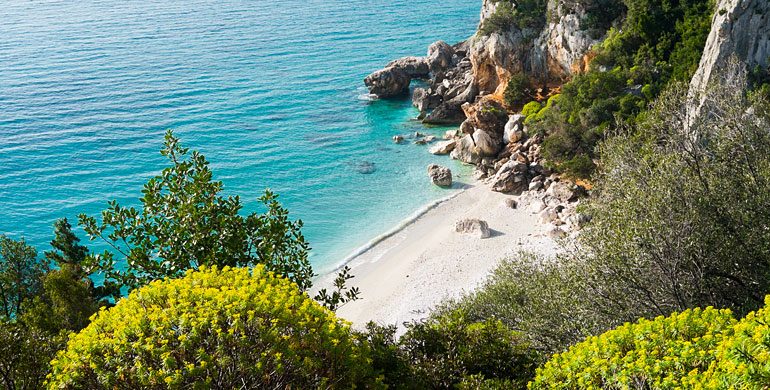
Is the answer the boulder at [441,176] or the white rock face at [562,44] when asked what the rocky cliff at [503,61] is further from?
the boulder at [441,176]

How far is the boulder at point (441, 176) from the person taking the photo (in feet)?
174

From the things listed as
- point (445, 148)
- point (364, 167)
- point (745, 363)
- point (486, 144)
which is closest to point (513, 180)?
point (486, 144)

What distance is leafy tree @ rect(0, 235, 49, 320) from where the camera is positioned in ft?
98.6

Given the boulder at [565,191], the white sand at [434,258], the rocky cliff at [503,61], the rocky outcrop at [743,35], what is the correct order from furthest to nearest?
the rocky cliff at [503,61], the boulder at [565,191], the rocky outcrop at [743,35], the white sand at [434,258]

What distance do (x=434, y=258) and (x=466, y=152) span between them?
16.6m

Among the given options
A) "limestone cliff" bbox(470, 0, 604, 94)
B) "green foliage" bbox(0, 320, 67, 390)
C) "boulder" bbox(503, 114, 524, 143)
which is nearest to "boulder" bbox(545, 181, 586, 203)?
"boulder" bbox(503, 114, 524, 143)

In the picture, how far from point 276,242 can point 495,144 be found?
39.4 metres

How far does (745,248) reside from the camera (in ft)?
65.2

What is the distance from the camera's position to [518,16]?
208 feet

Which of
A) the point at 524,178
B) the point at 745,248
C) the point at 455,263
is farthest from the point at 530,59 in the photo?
the point at 745,248

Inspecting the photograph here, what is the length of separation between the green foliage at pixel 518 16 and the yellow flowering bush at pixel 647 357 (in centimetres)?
5260

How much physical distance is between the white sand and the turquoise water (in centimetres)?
257

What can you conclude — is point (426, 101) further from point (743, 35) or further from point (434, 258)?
point (743, 35)

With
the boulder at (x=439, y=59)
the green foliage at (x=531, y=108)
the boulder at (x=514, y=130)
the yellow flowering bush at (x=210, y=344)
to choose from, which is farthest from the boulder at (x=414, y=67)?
the yellow flowering bush at (x=210, y=344)
